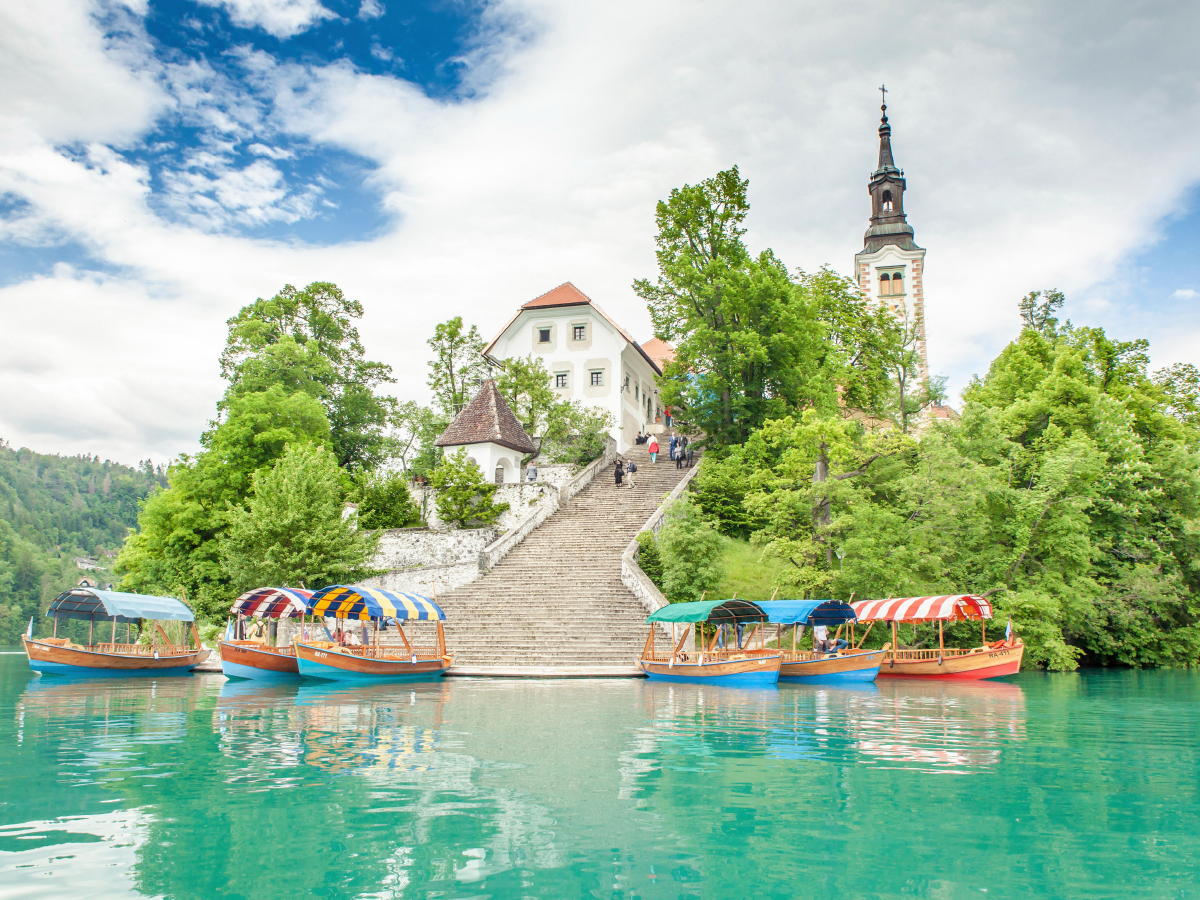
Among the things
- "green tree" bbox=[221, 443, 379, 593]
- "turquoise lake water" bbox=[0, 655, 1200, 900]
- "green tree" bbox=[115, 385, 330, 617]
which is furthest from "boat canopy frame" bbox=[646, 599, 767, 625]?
"green tree" bbox=[115, 385, 330, 617]

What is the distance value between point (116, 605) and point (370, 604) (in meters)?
9.64

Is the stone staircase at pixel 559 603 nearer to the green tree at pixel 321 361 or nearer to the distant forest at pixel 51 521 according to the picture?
the green tree at pixel 321 361

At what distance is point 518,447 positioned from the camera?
139ft

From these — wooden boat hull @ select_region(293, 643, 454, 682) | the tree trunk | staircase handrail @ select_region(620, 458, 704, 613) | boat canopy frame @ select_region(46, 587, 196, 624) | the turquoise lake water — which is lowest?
wooden boat hull @ select_region(293, 643, 454, 682)

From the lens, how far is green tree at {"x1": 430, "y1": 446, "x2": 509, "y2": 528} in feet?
121

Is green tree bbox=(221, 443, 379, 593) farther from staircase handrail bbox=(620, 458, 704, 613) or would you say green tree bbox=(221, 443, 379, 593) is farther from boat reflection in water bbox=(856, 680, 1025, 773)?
boat reflection in water bbox=(856, 680, 1025, 773)

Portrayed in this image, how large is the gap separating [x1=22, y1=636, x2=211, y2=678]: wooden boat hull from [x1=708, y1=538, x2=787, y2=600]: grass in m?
18.3

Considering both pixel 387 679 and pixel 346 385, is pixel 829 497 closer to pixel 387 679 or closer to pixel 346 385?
pixel 387 679

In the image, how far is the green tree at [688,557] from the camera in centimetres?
2753

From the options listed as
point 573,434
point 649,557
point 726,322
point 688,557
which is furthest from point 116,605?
point 726,322

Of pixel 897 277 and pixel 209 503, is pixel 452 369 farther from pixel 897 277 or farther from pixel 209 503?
pixel 897 277

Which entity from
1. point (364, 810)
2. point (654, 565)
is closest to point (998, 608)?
point (654, 565)

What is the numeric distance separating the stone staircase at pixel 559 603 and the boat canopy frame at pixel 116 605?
725 centimetres

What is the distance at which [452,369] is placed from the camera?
166 ft
